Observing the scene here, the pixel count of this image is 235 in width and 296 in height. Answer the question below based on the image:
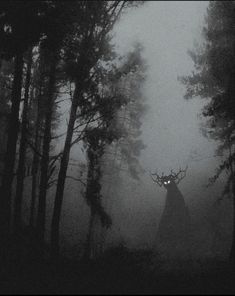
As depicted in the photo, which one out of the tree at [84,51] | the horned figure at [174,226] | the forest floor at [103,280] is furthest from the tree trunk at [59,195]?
the horned figure at [174,226]

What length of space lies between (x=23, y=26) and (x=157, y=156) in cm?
8390

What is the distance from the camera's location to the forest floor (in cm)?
877

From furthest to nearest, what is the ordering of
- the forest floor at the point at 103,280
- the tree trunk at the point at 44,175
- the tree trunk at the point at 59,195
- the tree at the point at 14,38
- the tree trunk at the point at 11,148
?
1. the tree trunk at the point at 44,175
2. the tree trunk at the point at 59,195
3. the tree trunk at the point at 11,148
4. the tree at the point at 14,38
5. the forest floor at the point at 103,280

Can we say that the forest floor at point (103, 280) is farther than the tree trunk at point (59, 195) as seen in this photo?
No

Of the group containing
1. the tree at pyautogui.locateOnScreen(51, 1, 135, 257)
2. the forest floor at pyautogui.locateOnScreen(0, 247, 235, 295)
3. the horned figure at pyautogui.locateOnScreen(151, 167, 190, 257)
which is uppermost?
the tree at pyautogui.locateOnScreen(51, 1, 135, 257)

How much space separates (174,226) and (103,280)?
1688cm

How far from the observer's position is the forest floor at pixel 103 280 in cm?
877

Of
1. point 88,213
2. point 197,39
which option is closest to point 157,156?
point 88,213

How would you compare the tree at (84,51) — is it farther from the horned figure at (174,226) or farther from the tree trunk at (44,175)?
the horned figure at (174,226)

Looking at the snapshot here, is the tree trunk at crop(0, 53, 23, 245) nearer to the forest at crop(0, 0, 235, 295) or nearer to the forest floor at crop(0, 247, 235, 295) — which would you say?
the forest at crop(0, 0, 235, 295)

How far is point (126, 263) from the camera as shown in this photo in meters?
11.5

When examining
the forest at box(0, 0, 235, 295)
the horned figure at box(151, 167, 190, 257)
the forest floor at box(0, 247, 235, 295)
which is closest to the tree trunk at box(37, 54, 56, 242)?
the forest at box(0, 0, 235, 295)

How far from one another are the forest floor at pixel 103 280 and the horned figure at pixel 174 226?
13.6m

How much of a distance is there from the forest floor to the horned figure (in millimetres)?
13623
